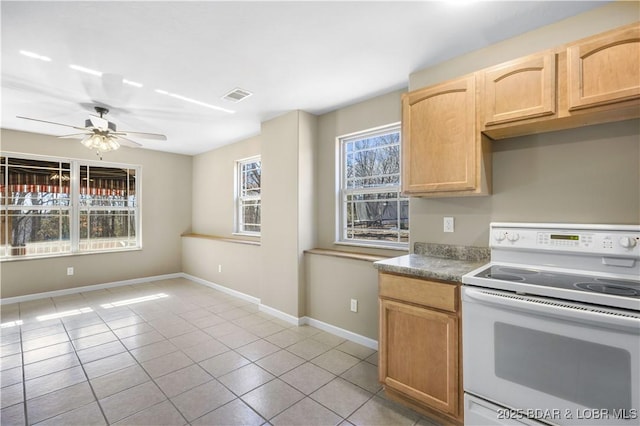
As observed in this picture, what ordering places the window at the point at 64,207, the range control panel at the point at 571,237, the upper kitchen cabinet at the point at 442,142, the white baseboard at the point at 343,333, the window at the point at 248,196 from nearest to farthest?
the range control panel at the point at 571,237 → the upper kitchen cabinet at the point at 442,142 → the white baseboard at the point at 343,333 → the window at the point at 64,207 → the window at the point at 248,196

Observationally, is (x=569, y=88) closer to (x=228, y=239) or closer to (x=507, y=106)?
(x=507, y=106)

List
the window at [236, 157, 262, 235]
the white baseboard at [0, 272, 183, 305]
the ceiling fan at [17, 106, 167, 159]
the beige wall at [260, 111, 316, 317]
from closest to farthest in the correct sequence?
the ceiling fan at [17, 106, 167, 159] < the beige wall at [260, 111, 316, 317] < the white baseboard at [0, 272, 183, 305] < the window at [236, 157, 262, 235]

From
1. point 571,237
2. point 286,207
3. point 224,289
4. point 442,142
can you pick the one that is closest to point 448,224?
point 442,142

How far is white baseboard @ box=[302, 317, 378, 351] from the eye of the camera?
9.62 ft

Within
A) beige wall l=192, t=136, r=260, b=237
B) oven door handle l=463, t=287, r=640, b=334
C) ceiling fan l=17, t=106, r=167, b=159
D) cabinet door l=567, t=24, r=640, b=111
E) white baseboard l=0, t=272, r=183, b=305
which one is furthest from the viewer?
beige wall l=192, t=136, r=260, b=237

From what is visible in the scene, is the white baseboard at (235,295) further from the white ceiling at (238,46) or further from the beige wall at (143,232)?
the white ceiling at (238,46)

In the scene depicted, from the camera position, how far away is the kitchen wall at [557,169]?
Answer: 172cm

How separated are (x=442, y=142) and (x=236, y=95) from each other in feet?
6.90

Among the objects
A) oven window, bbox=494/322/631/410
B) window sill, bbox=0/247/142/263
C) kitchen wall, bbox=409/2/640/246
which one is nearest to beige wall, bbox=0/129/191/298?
window sill, bbox=0/247/142/263

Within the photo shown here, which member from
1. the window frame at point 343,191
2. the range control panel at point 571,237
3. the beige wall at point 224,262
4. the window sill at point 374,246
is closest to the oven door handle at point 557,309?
the range control panel at point 571,237

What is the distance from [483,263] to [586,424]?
98 centimetres

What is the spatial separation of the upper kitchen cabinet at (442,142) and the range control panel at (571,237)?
13.5 inches

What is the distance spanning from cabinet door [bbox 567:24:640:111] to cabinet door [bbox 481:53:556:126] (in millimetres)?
94

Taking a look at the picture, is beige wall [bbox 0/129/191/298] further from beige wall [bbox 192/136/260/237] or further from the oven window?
the oven window
